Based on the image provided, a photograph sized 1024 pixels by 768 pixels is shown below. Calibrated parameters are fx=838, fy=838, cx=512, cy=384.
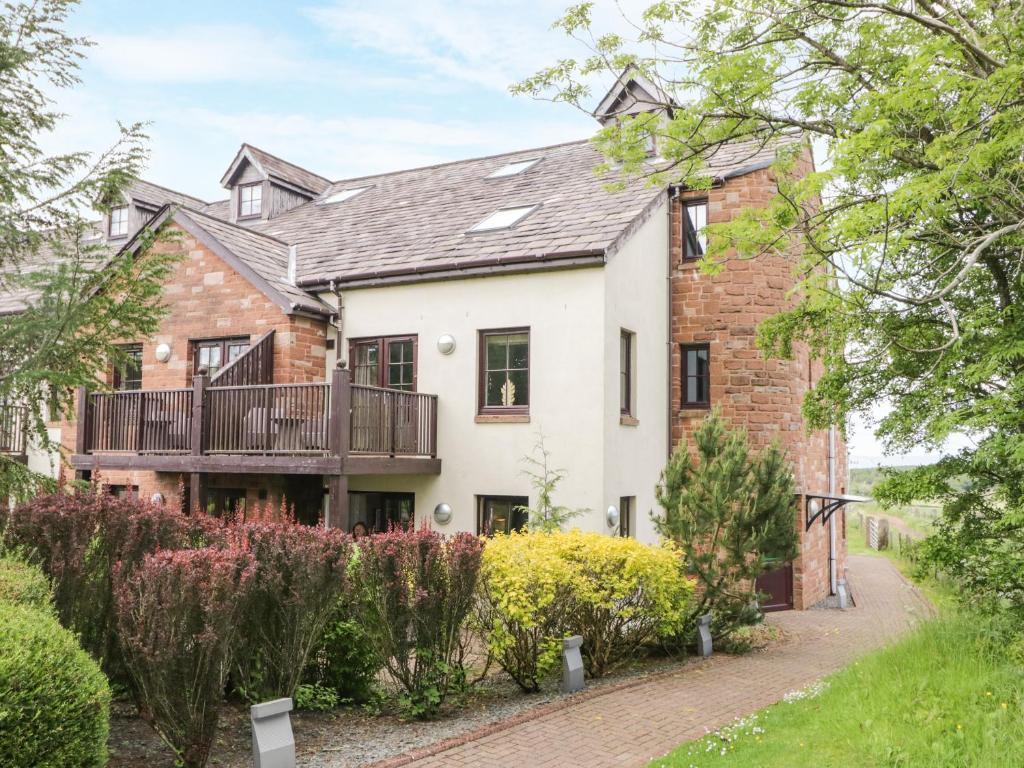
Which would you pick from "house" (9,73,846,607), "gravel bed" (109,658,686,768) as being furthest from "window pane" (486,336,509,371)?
"gravel bed" (109,658,686,768)

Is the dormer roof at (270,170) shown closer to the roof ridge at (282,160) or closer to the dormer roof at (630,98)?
the roof ridge at (282,160)

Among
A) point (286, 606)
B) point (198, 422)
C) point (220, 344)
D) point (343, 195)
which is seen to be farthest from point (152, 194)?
point (286, 606)

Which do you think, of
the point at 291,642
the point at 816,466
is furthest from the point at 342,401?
the point at 816,466

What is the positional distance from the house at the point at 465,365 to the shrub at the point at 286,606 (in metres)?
5.27

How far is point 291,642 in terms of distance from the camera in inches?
276

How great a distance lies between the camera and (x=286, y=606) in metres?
6.98

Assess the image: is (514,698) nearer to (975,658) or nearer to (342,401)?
(975,658)

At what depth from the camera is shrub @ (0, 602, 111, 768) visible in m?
4.54

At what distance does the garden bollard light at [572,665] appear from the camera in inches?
352

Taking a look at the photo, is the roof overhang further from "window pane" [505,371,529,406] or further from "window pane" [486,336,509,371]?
"window pane" [486,336,509,371]

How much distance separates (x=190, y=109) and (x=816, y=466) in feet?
54.9

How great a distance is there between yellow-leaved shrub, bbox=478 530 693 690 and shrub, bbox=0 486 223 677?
3326 millimetres

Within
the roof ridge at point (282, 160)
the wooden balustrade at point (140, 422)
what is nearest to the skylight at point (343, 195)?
the roof ridge at point (282, 160)

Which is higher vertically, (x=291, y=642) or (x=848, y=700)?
(x=291, y=642)
